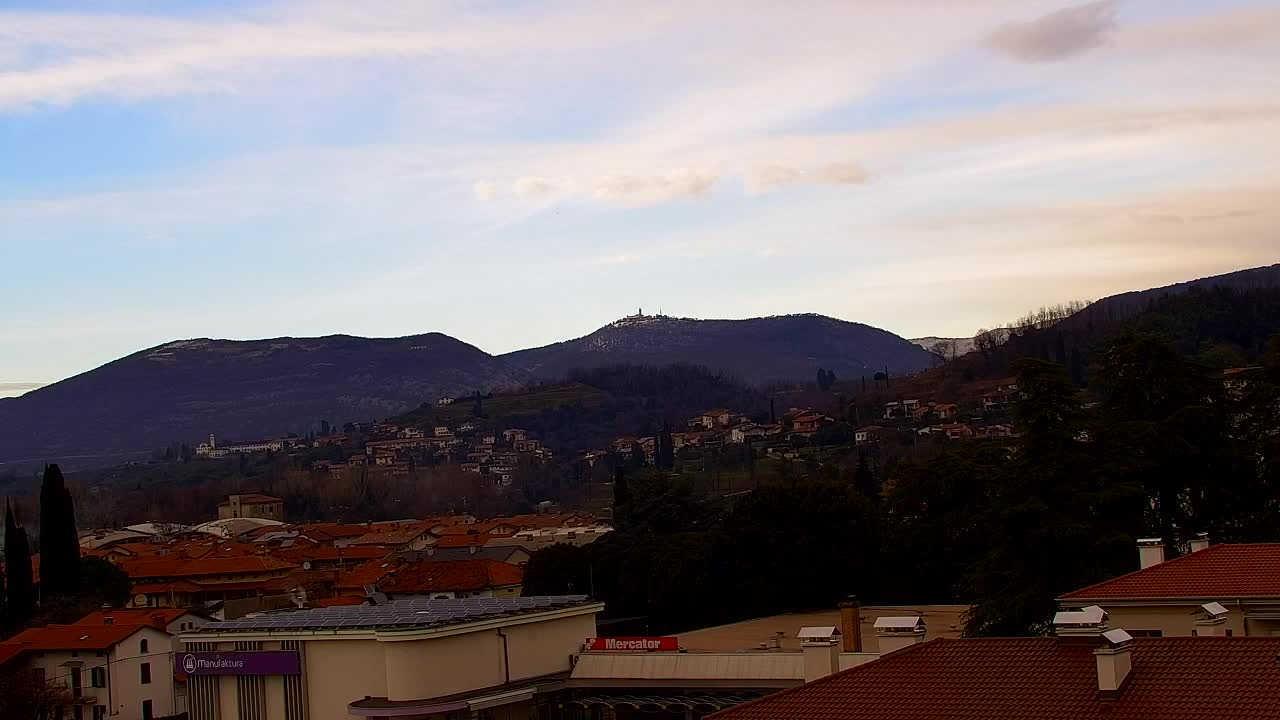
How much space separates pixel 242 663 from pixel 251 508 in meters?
145

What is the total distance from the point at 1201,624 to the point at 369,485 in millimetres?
174574

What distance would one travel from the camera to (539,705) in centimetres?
3344

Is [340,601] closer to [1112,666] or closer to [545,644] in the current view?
[545,644]

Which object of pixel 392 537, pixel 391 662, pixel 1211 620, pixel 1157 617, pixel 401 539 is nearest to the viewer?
pixel 1211 620

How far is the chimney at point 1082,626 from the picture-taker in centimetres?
1788

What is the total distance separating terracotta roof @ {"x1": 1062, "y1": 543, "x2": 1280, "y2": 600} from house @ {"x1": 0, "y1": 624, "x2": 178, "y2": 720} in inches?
1537

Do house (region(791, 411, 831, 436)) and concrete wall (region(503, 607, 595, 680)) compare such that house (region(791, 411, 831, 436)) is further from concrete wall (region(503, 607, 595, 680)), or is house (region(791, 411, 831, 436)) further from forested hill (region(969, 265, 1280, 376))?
concrete wall (region(503, 607, 595, 680))

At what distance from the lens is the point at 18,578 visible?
2584 inches

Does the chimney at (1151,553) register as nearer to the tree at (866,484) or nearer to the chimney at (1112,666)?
the chimney at (1112,666)

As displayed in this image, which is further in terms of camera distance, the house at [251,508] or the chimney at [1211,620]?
the house at [251,508]

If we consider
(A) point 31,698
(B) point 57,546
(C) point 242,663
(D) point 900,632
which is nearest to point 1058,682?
(D) point 900,632

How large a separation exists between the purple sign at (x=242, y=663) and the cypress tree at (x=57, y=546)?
36.6 m

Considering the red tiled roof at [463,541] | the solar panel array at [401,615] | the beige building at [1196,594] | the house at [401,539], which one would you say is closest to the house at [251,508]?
the house at [401,539]

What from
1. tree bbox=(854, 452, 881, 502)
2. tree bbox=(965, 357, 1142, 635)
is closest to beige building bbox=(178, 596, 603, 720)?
tree bbox=(965, 357, 1142, 635)
